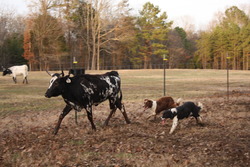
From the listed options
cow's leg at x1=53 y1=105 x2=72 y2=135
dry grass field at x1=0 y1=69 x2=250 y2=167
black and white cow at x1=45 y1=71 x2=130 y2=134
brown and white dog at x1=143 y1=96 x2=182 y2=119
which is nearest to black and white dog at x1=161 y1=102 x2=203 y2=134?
dry grass field at x1=0 y1=69 x2=250 y2=167

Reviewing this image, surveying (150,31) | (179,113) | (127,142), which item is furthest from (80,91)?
(150,31)

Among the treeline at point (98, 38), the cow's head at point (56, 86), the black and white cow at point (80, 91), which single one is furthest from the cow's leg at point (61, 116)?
the treeline at point (98, 38)

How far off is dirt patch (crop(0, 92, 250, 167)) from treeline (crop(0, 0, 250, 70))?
40.4m

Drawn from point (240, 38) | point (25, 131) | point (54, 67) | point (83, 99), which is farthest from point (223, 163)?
point (240, 38)

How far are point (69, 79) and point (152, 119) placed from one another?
135 inches

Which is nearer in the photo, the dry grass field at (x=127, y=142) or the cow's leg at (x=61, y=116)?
the dry grass field at (x=127, y=142)

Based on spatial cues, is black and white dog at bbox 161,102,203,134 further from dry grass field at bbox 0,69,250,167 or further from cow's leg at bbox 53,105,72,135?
cow's leg at bbox 53,105,72,135

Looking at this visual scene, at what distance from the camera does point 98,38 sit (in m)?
52.6

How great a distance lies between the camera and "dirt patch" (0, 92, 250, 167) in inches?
226

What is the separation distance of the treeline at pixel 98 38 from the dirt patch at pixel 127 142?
40391mm

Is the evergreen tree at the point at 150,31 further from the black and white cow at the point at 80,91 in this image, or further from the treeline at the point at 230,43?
the black and white cow at the point at 80,91

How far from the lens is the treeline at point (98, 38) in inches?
2009

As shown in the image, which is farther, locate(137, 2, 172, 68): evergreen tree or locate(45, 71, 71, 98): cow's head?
locate(137, 2, 172, 68): evergreen tree

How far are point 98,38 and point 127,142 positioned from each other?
4693 centimetres
